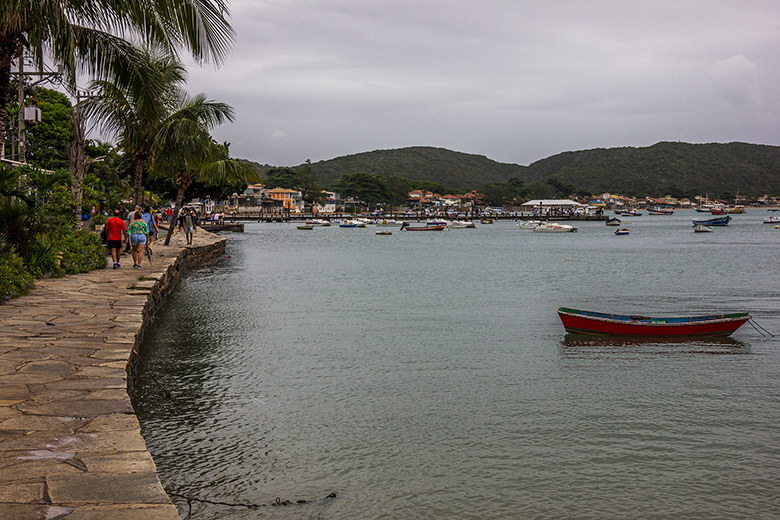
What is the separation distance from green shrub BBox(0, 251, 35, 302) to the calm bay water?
8.06 feet

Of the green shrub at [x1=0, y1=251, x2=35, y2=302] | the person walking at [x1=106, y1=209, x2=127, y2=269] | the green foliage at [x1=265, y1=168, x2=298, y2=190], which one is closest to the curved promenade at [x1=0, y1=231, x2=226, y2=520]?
the green shrub at [x1=0, y1=251, x2=35, y2=302]

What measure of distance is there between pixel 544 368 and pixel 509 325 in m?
4.95

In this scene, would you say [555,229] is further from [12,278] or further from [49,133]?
[12,278]

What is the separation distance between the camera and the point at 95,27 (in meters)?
9.66

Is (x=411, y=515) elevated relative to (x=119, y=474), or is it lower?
lower

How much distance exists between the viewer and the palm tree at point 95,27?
8500 mm

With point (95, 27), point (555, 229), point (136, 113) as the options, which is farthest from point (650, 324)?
point (555, 229)

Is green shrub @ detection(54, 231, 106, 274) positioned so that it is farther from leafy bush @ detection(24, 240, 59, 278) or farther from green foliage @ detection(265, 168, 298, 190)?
green foliage @ detection(265, 168, 298, 190)

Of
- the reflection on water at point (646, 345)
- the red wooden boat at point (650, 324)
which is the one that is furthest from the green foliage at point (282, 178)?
the reflection on water at point (646, 345)

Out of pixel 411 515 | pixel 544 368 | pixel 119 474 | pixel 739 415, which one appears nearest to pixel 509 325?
pixel 544 368

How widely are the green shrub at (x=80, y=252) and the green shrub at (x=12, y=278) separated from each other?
315cm

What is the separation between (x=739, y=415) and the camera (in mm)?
9961

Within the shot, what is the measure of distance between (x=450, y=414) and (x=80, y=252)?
38.4 feet

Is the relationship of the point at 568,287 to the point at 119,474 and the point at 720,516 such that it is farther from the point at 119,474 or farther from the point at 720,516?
the point at 119,474
